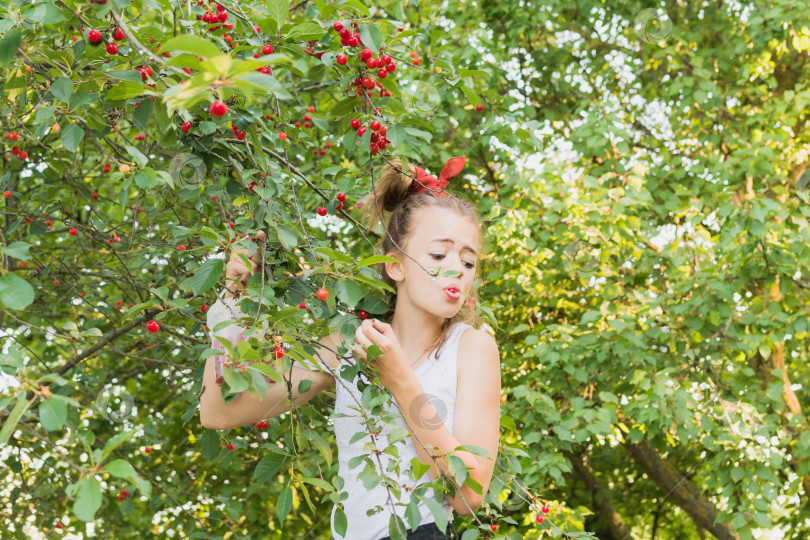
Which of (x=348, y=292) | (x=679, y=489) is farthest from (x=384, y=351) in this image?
(x=679, y=489)

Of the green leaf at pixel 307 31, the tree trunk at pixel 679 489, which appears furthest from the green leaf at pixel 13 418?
the tree trunk at pixel 679 489

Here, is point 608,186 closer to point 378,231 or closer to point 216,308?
point 378,231

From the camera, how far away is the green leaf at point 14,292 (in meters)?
1.15

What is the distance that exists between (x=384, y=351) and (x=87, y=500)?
0.64 metres

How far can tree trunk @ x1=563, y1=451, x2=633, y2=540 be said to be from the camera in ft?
17.3

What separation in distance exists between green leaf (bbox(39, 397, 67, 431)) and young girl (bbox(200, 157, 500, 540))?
54 cm

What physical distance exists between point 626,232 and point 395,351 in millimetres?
2301

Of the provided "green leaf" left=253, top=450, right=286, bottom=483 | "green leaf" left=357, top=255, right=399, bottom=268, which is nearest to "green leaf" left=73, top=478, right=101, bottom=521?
"green leaf" left=357, top=255, right=399, bottom=268

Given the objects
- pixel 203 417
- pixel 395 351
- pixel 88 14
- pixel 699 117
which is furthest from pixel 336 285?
pixel 699 117

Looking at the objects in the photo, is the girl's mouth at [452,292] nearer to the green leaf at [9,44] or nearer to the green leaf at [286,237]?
the green leaf at [286,237]

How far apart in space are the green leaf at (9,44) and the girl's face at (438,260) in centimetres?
90

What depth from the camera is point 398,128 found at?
168 centimetres

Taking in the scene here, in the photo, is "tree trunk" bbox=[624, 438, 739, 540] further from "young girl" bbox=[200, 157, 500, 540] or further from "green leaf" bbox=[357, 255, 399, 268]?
"green leaf" bbox=[357, 255, 399, 268]

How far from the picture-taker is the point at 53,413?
3.40ft
